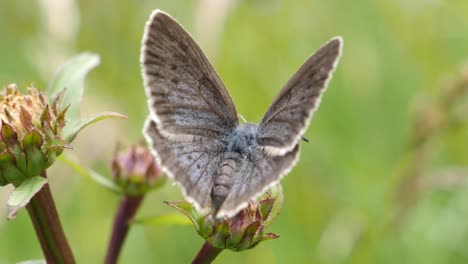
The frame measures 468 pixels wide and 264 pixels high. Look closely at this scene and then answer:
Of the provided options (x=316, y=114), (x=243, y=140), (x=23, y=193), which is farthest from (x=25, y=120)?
(x=316, y=114)

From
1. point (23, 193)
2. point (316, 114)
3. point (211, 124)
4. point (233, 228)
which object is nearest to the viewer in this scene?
point (23, 193)

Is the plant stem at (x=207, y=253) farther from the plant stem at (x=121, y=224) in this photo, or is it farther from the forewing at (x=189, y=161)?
the plant stem at (x=121, y=224)

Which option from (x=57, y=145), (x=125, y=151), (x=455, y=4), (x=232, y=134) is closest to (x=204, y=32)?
(x=125, y=151)

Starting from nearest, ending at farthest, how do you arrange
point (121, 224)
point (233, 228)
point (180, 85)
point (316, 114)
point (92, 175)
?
point (233, 228) → point (180, 85) → point (92, 175) → point (121, 224) → point (316, 114)

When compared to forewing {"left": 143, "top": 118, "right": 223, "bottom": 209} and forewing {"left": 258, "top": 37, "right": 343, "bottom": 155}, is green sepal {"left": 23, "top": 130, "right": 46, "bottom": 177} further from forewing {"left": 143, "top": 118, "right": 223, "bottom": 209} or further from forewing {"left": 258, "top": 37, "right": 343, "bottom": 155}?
forewing {"left": 258, "top": 37, "right": 343, "bottom": 155}

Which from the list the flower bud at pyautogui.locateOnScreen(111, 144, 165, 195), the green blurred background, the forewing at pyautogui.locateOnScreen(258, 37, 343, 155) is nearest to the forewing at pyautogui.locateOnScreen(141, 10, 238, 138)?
the forewing at pyautogui.locateOnScreen(258, 37, 343, 155)

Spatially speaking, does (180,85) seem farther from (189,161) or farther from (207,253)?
(207,253)
